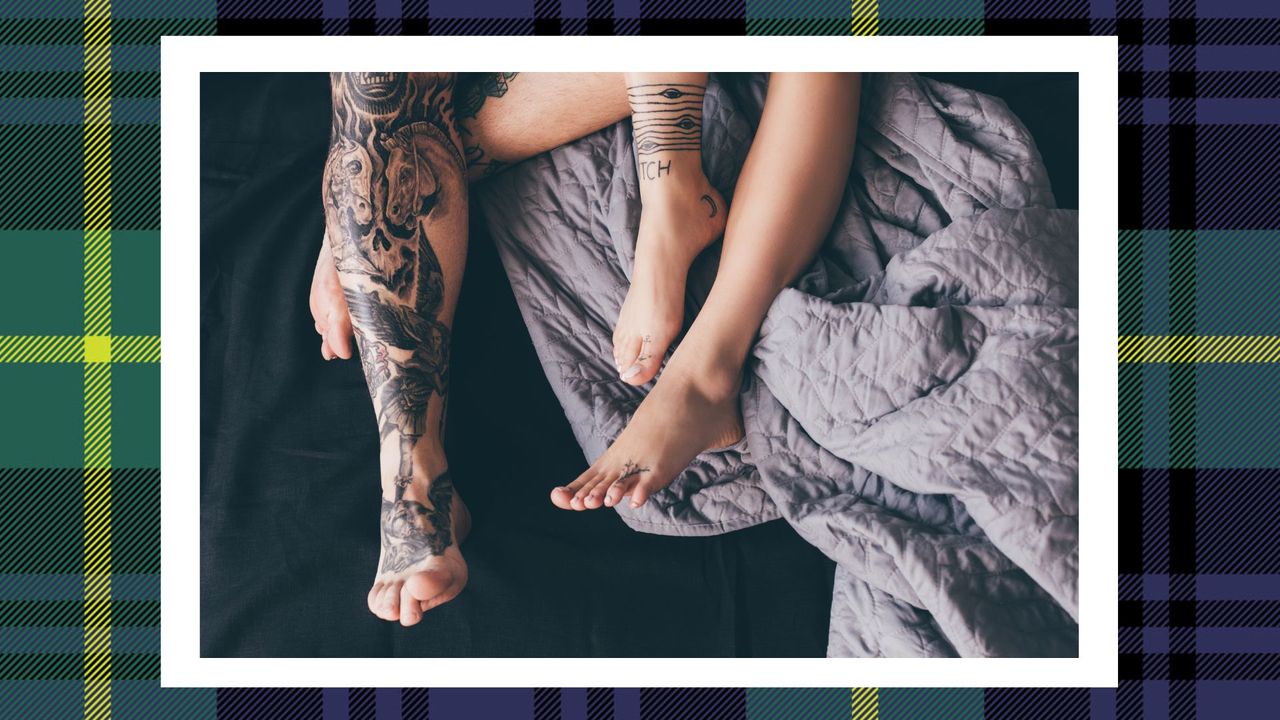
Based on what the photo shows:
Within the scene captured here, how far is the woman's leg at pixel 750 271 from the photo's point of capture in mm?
854

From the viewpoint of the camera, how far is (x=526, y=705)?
85cm

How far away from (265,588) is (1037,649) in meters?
0.78

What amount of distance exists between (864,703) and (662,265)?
50 cm

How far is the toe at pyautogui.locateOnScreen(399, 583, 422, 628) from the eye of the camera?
83 cm

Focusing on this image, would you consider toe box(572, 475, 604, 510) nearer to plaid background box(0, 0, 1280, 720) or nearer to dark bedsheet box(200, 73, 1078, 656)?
dark bedsheet box(200, 73, 1078, 656)

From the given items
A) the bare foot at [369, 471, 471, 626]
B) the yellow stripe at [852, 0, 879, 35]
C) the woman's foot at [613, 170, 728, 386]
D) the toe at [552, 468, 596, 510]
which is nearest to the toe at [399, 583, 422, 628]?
the bare foot at [369, 471, 471, 626]

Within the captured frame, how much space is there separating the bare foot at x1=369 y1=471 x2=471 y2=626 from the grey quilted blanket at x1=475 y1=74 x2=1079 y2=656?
6.3 inches

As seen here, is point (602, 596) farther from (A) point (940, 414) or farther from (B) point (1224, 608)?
(B) point (1224, 608)

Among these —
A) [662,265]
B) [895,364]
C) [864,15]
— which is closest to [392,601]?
[662,265]

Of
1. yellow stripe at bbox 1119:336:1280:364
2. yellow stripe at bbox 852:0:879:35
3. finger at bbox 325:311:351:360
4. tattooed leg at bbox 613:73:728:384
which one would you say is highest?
yellow stripe at bbox 852:0:879:35

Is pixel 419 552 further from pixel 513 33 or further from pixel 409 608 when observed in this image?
pixel 513 33

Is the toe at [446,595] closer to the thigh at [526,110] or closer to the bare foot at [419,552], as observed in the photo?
the bare foot at [419,552]

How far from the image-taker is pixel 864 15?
2.81ft

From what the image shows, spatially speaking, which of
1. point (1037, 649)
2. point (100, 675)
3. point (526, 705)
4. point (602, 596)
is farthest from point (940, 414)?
point (100, 675)
